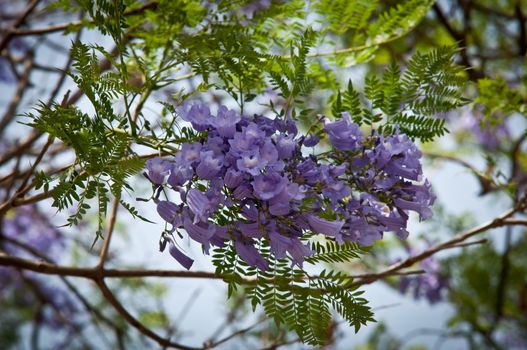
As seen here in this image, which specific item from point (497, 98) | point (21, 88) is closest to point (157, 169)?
point (497, 98)

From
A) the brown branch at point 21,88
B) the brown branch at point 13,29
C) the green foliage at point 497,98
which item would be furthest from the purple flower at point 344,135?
the brown branch at point 21,88

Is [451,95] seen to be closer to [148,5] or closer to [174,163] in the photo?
[174,163]

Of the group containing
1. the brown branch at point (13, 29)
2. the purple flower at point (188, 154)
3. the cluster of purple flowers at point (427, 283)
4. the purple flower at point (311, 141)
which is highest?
the brown branch at point (13, 29)

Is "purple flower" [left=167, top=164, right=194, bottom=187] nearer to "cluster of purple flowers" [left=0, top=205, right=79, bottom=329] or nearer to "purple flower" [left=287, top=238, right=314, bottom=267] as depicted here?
"purple flower" [left=287, top=238, right=314, bottom=267]

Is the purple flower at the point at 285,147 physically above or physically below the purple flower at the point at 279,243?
above

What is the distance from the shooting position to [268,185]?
1.79 ft

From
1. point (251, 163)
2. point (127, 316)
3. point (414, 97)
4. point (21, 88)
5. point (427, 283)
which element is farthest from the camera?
point (427, 283)

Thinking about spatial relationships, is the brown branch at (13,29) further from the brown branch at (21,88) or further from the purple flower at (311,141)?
the purple flower at (311,141)

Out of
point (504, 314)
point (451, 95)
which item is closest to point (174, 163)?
point (451, 95)

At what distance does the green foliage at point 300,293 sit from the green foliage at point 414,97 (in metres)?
0.18

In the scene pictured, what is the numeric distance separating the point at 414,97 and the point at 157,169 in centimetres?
34

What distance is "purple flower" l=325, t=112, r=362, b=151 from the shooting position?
0.64 metres

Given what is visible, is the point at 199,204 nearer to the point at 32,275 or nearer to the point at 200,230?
the point at 200,230

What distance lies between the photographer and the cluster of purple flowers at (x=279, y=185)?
554 mm
